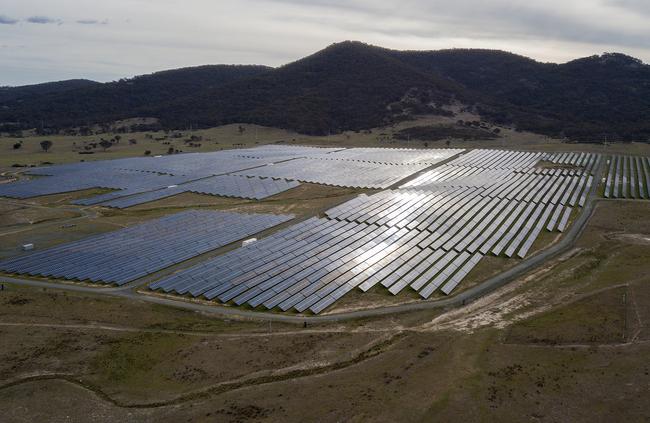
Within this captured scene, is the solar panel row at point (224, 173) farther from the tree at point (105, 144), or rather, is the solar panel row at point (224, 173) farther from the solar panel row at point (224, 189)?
the tree at point (105, 144)

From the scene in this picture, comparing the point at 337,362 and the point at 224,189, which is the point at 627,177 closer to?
the point at 224,189

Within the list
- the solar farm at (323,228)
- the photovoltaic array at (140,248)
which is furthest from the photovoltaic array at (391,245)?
the photovoltaic array at (140,248)

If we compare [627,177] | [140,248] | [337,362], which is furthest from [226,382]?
[627,177]

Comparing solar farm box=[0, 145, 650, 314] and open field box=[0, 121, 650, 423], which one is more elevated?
solar farm box=[0, 145, 650, 314]

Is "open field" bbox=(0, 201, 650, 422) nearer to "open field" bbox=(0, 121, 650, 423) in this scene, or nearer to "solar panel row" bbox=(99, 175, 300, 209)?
"open field" bbox=(0, 121, 650, 423)

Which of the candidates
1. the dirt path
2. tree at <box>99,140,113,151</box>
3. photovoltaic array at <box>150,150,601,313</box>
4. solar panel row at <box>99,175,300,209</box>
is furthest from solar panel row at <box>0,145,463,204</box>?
the dirt path

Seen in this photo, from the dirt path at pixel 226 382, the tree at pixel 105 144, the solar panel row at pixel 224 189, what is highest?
the tree at pixel 105 144
